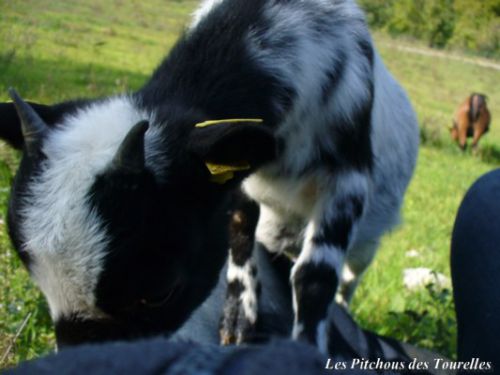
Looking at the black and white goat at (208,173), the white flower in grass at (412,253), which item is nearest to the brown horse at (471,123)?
the white flower in grass at (412,253)

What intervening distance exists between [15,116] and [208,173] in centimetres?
65

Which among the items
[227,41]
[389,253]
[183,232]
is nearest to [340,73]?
[227,41]

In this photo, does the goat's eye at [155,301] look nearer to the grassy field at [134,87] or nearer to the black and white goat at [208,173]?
the black and white goat at [208,173]

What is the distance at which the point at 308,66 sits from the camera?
8.72 feet

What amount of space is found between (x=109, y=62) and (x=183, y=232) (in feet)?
34.7

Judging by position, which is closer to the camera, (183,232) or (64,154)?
(64,154)

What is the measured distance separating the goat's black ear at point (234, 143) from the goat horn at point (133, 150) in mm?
194

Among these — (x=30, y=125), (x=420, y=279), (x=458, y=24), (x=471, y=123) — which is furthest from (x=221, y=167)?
(x=458, y=24)

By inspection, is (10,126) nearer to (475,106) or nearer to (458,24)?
(475,106)

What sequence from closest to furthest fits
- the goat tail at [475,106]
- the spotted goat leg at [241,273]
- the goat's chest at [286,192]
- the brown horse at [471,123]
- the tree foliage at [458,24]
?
the goat's chest at [286,192]
the spotted goat leg at [241,273]
the brown horse at [471,123]
the goat tail at [475,106]
the tree foliage at [458,24]

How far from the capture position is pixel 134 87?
29.3ft

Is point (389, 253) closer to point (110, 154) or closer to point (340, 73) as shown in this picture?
point (340, 73)

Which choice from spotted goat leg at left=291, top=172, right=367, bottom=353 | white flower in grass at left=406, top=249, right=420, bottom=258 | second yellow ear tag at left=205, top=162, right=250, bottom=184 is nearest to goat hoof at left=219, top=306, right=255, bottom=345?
spotted goat leg at left=291, top=172, right=367, bottom=353

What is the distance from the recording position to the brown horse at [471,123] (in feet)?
46.9
